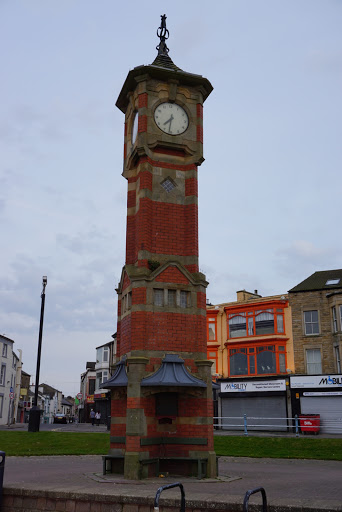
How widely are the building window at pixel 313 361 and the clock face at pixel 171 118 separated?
24.7 m

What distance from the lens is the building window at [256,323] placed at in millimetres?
37750

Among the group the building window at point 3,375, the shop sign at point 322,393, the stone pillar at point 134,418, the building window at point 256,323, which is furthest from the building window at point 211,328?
the stone pillar at point 134,418

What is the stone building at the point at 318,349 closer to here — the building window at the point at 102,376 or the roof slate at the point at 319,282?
the roof slate at the point at 319,282

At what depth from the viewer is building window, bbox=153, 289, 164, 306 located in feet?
46.9

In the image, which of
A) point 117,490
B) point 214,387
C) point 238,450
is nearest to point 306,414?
point 238,450

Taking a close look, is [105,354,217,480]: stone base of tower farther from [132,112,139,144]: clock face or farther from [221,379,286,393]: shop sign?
[221,379,286,393]: shop sign

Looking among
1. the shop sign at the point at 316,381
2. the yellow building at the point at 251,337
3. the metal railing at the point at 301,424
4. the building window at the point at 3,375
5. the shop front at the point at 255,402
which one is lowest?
the metal railing at the point at 301,424

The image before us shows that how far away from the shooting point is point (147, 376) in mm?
13383

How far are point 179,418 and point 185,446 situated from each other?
0.74 metres

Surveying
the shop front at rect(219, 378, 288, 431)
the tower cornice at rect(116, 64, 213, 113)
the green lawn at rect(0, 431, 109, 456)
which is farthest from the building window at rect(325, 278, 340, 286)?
the tower cornice at rect(116, 64, 213, 113)

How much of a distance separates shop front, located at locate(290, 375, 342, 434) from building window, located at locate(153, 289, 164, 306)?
75.0 feet

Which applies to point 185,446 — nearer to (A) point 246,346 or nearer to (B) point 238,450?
(B) point 238,450

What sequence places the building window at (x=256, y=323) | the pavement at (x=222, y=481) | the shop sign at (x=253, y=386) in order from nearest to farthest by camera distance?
1. the pavement at (x=222, y=481)
2. the shop sign at (x=253, y=386)
3. the building window at (x=256, y=323)

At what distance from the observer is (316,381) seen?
3456 centimetres
